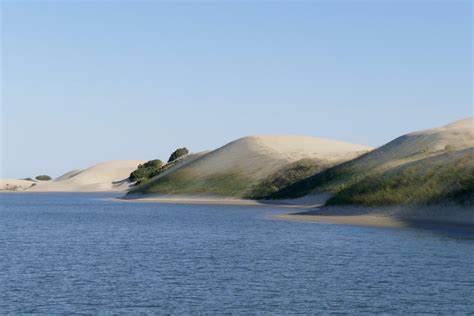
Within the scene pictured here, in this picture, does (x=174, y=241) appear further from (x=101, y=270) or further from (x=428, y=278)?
(x=428, y=278)

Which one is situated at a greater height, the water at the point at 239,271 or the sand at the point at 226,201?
the sand at the point at 226,201

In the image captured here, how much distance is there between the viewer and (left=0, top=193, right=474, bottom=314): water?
34.0 meters

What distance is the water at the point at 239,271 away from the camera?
34.0 meters

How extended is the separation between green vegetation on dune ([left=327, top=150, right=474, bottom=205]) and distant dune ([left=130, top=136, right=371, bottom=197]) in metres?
57.4

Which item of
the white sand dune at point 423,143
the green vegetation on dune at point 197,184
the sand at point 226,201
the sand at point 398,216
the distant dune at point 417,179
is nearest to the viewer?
the sand at point 398,216

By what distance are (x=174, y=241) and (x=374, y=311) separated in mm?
31201

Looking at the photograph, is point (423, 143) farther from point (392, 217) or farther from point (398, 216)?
point (392, 217)

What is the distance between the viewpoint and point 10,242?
61.9 meters

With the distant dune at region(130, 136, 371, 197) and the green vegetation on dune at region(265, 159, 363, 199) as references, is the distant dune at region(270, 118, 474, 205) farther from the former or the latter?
the distant dune at region(130, 136, 371, 197)

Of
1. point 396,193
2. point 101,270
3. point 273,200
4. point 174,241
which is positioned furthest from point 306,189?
point 101,270

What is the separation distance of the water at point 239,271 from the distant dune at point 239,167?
90.6 metres

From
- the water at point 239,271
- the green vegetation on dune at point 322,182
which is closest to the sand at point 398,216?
the water at point 239,271

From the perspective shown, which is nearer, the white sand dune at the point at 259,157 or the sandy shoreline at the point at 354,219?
the sandy shoreline at the point at 354,219

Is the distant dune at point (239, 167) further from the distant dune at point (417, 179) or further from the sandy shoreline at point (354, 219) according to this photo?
the sandy shoreline at point (354, 219)
